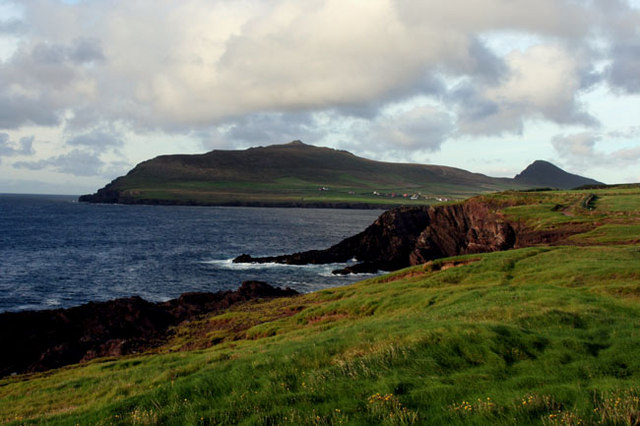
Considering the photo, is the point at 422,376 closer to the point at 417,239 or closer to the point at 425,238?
the point at 425,238

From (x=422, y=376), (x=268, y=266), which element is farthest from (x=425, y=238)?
(x=422, y=376)

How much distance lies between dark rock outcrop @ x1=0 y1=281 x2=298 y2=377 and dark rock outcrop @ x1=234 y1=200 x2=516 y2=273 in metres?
36.6

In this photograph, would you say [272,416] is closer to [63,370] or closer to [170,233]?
[63,370]

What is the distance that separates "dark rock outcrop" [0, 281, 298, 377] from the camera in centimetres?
3650

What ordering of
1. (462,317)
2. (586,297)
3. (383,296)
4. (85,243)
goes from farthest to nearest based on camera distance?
(85,243) → (383,296) → (586,297) → (462,317)

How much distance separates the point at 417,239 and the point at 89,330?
63904mm

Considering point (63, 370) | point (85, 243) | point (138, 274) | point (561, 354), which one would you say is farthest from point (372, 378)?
point (85, 243)

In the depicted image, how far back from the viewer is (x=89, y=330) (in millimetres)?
43719

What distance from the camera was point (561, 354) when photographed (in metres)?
14.5

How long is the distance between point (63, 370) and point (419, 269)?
115ft

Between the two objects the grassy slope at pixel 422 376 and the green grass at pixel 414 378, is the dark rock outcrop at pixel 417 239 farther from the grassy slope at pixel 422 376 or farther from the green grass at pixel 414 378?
the green grass at pixel 414 378

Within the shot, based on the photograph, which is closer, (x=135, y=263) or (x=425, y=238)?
(x=135, y=263)

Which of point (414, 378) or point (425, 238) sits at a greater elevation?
point (414, 378)

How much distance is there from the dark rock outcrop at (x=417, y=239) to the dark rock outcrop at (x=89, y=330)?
3662 cm
